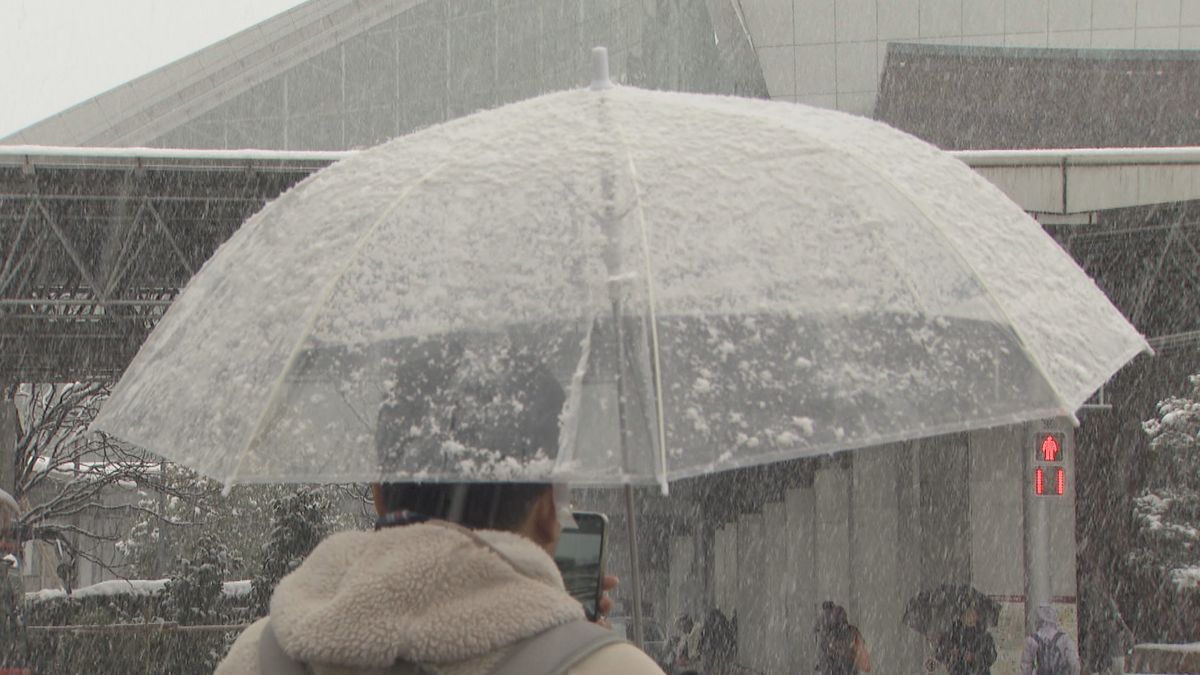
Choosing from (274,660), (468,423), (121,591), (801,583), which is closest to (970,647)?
(801,583)

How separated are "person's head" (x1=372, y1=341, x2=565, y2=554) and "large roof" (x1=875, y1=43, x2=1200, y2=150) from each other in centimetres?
2444

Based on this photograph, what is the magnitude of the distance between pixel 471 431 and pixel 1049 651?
1203cm

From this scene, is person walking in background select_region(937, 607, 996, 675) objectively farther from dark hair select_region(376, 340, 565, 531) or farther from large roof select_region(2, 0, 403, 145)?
large roof select_region(2, 0, 403, 145)

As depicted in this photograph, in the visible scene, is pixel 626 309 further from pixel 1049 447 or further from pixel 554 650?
pixel 1049 447

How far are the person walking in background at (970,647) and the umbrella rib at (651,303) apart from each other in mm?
13400

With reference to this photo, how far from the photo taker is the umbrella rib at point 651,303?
247 cm

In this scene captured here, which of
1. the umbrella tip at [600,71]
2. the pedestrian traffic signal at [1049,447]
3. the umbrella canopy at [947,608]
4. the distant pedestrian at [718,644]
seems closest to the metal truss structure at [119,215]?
the pedestrian traffic signal at [1049,447]

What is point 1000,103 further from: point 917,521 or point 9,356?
point 9,356

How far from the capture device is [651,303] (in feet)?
8.48

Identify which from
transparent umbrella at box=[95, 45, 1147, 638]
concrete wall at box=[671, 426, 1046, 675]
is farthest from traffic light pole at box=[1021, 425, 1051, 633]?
transparent umbrella at box=[95, 45, 1147, 638]

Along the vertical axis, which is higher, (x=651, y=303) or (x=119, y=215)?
(x=119, y=215)

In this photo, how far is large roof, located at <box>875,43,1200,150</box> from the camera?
26.3m

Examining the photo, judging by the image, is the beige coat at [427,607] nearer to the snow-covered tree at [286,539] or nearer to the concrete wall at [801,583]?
the concrete wall at [801,583]

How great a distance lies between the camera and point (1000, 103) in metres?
26.9
